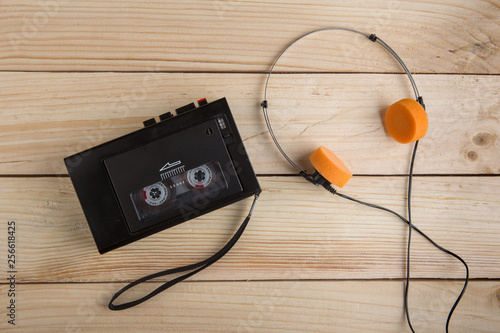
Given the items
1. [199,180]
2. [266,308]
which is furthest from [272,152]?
[266,308]

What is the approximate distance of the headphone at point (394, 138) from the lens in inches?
36.9

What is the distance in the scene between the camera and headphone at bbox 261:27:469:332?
0.94 meters

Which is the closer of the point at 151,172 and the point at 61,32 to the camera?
the point at 151,172

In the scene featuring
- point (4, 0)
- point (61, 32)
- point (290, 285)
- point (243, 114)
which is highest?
point (4, 0)

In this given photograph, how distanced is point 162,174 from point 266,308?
49cm

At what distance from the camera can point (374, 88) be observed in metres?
1.04

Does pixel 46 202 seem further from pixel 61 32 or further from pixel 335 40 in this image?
pixel 335 40

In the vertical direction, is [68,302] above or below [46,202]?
below

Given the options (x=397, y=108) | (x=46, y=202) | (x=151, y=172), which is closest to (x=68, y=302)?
(x=46, y=202)

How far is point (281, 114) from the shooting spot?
3.37ft

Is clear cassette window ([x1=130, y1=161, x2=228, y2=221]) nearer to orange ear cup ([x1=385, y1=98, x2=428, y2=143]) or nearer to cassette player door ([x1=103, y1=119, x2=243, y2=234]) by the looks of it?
cassette player door ([x1=103, y1=119, x2=243, y2=234])

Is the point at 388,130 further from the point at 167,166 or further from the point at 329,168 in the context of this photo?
the point at 167,166

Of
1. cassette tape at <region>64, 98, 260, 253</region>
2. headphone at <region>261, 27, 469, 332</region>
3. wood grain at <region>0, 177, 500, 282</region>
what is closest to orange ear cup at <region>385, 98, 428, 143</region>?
headphone at <region>261, 27, 469, 332</region>

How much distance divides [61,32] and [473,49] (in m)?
1.18
